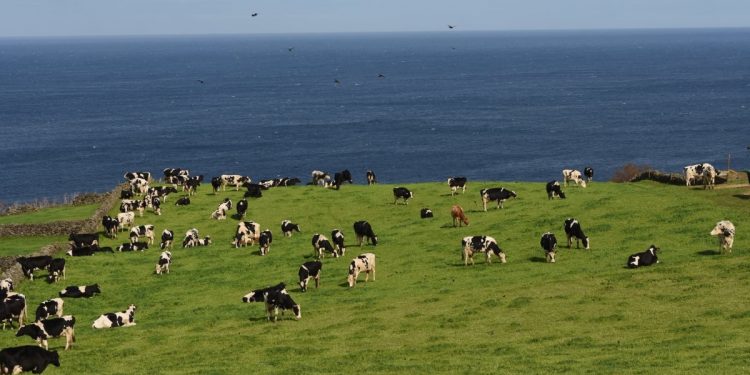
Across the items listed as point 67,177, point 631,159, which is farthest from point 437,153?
point 67,177

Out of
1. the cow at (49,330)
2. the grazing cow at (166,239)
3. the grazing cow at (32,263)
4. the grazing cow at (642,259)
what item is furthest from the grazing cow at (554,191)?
the cow at (49,330)

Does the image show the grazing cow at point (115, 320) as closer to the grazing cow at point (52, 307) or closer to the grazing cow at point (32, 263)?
the grazing cow at point (52, 307)

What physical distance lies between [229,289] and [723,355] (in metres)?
22.8

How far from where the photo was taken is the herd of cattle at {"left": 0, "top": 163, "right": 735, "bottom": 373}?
34312 mm

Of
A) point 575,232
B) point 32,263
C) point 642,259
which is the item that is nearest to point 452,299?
point 642,259

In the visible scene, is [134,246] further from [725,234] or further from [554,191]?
[725,234]

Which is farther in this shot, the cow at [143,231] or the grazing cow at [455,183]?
the grazing cow at [455,183]

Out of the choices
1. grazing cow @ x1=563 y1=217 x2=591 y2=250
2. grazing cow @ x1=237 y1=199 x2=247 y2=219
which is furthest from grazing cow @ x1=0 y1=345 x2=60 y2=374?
grazing cow @ x1=237 y1=199 x2=247 y2=219

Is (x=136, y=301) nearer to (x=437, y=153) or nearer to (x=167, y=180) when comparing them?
(x=167, y=180)

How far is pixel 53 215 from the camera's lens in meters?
66.3

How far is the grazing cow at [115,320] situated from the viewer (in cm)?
3759

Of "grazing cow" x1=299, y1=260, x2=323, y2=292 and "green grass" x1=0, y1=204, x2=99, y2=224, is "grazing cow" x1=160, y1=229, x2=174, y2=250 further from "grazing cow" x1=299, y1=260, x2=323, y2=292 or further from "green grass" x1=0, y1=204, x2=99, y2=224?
"grazing cow" x1=299, y1=260, x2=323, y2=292

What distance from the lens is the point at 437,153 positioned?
152 meters

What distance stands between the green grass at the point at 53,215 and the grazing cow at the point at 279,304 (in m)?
30.9
